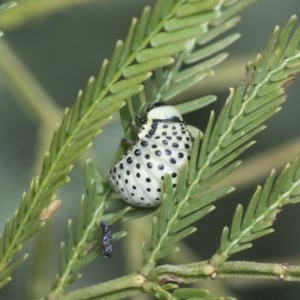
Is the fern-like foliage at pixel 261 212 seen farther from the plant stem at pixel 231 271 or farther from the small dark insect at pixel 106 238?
the small dark insect at pixel 106 238

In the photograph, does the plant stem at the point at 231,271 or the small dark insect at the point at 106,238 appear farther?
the small dark insect at the point at 106,238

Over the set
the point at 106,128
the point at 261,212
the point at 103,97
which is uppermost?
the point at 103,97

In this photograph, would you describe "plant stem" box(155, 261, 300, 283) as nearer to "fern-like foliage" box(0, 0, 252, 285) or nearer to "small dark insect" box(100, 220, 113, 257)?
"small dark insect" box(100, 220, 113, 257)

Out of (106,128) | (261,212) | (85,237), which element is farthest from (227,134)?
(106,128)

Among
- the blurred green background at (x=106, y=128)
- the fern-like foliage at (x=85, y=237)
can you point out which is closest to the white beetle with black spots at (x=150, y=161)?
the fern-like foliage at (x=85, y=237)

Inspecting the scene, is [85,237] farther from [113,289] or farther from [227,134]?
[227,134]

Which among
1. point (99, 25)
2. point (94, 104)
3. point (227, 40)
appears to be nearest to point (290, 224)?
point (99, 25)
